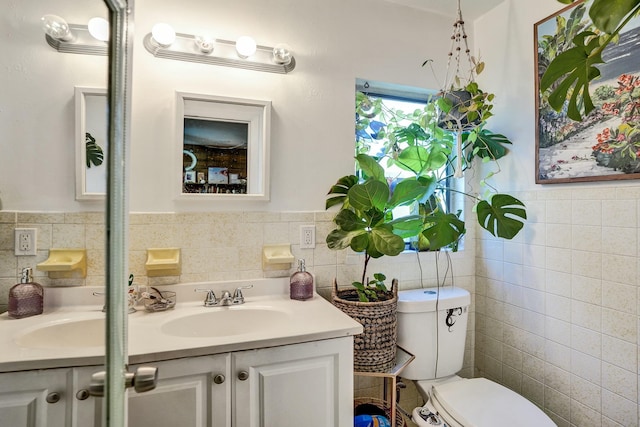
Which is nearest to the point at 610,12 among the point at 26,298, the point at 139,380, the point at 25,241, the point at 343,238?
the point at 343,238

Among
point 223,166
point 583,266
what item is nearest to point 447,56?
point 583,266

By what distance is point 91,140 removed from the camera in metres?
0.72

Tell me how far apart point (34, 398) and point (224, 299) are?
27.2 inches

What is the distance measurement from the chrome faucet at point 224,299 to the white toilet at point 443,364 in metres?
0.74

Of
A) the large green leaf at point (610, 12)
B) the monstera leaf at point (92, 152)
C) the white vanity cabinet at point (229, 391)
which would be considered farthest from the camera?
the white vanity cabinet at point (229, 391)

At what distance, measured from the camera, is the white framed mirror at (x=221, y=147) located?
4.51 feet

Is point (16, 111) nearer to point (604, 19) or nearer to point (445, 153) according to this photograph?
point (604, 19)

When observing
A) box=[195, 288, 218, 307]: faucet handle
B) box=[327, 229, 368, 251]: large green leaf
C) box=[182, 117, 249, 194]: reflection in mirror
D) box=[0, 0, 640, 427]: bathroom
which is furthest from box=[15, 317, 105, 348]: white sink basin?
box=[327, 229, 368, 251]: large green leaf

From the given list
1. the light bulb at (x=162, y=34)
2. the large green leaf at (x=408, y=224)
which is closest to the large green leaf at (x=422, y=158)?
the large green leaf at (x=408, y=224)

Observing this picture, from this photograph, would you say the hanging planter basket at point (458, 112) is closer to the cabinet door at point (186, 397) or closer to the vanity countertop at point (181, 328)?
the vanity countertop at point (181, 328)

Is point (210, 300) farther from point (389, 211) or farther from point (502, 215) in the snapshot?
point (502, 215)

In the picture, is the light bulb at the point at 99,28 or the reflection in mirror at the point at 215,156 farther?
the reflection in mirror at the point at 215,156

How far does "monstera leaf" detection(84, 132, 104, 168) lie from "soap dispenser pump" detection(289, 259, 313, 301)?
0.90 m

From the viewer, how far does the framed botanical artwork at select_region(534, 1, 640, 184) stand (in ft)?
3.91
